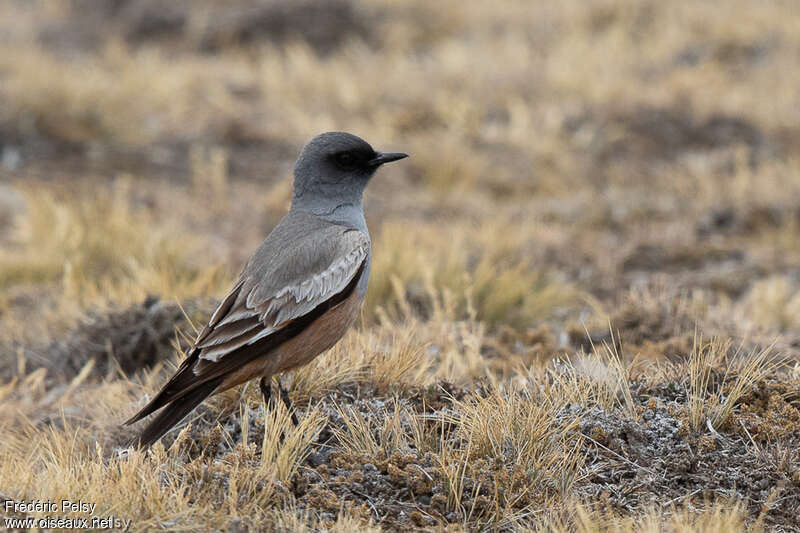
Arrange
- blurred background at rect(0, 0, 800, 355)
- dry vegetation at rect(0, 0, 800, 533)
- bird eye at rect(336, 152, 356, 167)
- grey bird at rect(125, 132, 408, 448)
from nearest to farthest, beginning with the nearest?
1. dry vegetation at rect(0, 0, 800, 533)
2. grey bird at rect(125, 132, 408, 448)
3. bird eye at rect(336, 152, 356, 167)
4. blurred background at rect(0, 0, 800, 355)

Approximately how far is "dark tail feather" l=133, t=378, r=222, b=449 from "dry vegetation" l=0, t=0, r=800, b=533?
11 cm

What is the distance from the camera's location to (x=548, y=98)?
42.7 feet

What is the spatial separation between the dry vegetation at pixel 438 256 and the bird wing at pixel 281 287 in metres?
0.39

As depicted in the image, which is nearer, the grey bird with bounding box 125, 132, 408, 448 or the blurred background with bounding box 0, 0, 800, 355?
the grey bird with bounding box 125, 132, 408, 448

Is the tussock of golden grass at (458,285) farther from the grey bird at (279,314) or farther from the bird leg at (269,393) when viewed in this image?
the bird leg at (269,393)

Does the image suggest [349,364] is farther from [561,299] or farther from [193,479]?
[561,299]

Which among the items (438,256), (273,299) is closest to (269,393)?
(273,299)

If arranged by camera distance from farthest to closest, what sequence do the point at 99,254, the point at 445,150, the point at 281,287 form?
1. the point at 445,150
2. the point at 99,254
3. the point at 281,287

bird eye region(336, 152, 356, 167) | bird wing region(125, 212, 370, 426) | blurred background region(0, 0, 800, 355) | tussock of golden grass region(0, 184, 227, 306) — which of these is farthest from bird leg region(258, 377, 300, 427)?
tussock of golden grass region(0, 184, 227, 306)

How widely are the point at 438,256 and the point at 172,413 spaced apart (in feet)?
12.7

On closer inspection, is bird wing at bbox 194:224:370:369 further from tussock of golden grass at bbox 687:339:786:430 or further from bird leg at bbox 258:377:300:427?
tussock of golden grass at bbox 687:339:786:430

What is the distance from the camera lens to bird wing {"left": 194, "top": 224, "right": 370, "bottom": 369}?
13.5 ft

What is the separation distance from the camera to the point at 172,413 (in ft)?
12.7

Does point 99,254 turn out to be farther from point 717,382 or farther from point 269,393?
point 717,382
